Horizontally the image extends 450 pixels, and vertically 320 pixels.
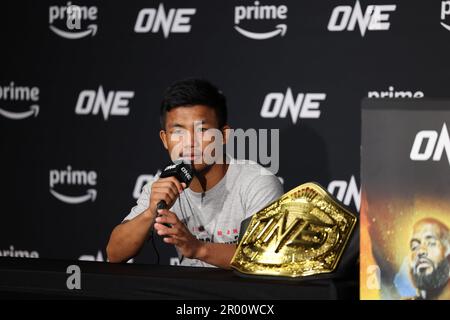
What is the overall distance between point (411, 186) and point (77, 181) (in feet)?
8.33

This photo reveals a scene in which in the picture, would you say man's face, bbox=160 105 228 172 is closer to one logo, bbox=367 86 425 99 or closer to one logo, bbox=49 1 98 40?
one logo, bbox=367 86 425 99

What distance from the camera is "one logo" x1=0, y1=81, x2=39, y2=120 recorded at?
12.1 feet

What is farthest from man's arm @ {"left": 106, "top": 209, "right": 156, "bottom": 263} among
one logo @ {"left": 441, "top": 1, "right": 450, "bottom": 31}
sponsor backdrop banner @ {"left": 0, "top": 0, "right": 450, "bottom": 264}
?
one logo @ {"left": 441, "top": 1, "right": 450, "bottom": 31}

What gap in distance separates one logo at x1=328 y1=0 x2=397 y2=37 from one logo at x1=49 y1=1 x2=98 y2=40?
1.08 m

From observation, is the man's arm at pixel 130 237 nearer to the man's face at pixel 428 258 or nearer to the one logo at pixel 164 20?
the man's face at pixel 428 258

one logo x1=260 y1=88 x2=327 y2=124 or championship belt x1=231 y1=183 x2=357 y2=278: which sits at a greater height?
one logo x1=260 y1=88 x2=327 y2=124

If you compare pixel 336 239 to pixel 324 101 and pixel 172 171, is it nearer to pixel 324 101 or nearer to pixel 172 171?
pixel 172 171

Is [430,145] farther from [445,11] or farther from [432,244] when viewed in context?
Answer: [445,11]

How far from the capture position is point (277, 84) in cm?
333

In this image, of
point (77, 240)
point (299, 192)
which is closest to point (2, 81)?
point (77, 240)

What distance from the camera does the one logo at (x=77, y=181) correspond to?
3598 mm

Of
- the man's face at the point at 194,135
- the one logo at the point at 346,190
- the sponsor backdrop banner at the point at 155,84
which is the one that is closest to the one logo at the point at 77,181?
the sponsor backdrop banner at the point at 155,84

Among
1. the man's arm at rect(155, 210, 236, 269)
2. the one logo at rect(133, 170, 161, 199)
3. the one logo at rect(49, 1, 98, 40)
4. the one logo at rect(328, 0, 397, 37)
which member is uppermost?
the one logo at rect(49, 1, 98, 40)
